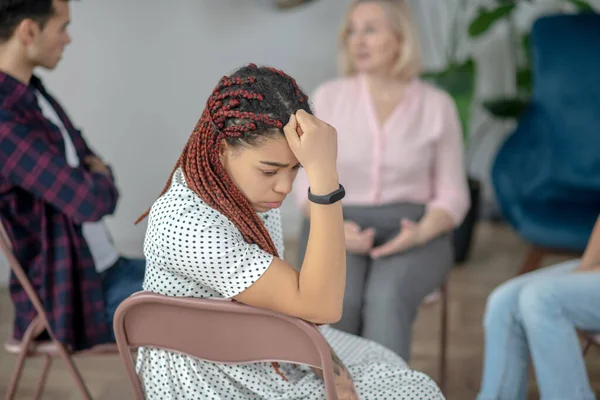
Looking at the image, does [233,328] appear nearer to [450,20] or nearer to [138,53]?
[138,53]

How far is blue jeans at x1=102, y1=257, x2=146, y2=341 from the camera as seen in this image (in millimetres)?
1725

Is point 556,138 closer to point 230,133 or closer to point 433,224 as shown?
point 433,224

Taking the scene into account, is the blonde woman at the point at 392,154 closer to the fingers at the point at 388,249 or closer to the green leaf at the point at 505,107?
the fingers at the point at 388,249

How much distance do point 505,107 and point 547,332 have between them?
1718 millimetres

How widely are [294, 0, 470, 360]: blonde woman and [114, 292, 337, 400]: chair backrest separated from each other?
881 mm

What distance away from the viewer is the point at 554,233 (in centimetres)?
250

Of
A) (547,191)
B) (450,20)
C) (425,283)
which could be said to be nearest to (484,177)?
(450,20)

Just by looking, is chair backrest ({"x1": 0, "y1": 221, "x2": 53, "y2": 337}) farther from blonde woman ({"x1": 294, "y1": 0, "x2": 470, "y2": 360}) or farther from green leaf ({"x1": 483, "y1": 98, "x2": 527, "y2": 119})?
green leaf ({"x1": 483, "y1": 98, "x2": 527, "y2": 119})

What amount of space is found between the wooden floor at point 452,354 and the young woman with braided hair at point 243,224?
1049 mm

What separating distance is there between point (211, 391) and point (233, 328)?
0.18 metres

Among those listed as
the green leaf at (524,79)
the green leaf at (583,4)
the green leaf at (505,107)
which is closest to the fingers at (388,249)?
the green leaf at (505,107)

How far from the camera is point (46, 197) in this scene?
1.61 meters

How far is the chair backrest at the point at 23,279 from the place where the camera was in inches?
60.3

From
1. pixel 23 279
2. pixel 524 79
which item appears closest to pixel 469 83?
pixel 524 79
